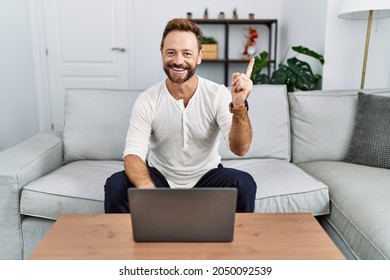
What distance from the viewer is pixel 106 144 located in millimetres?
2010

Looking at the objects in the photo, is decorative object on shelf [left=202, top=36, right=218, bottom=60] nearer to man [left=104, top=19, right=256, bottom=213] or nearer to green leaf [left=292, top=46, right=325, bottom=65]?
green leaf [left=292, top=46, right=325, bottom=65]

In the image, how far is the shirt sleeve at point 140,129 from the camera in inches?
58.4

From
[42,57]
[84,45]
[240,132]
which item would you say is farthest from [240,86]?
[42,57]

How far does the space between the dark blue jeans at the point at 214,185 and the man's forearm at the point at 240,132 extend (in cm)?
12

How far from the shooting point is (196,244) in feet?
3.17

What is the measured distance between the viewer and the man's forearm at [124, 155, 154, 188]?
1370 millimetres

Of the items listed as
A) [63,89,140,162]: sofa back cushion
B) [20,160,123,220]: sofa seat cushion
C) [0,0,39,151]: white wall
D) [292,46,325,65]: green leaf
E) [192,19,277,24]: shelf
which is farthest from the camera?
[192,19,277,24]: shelf

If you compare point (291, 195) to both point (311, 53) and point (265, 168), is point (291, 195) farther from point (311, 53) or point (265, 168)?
point (311, 53)

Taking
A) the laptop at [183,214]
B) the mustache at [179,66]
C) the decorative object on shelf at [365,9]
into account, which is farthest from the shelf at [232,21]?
the laptop at [183,214]

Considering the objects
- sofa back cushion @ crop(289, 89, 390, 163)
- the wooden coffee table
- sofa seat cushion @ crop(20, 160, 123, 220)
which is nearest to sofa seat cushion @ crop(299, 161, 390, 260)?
sofa back cushion @ crop(289, 89, 390, 163)

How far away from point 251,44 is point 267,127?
202cm
